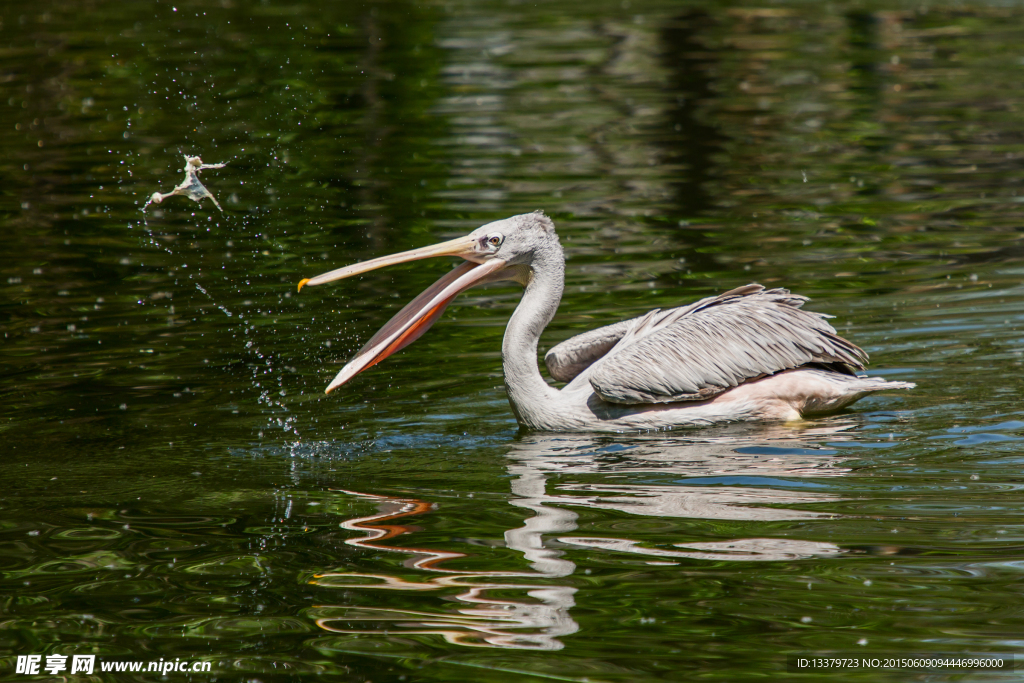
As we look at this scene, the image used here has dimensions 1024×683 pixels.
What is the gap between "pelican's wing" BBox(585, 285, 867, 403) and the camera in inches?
222

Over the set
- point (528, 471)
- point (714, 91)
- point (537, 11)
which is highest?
point (537, 11)

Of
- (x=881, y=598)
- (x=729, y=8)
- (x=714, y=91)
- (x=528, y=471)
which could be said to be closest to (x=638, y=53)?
(x=714, y=91)

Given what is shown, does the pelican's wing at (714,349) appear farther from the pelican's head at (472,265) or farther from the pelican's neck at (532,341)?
the pelican's head at (472,265)

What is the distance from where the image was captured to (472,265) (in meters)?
5.95

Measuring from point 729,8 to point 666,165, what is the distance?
33.8 ft

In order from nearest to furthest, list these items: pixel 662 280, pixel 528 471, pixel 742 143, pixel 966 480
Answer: pixel 966 480
pixel 528 471
pixel 662 280
pixel 742 143

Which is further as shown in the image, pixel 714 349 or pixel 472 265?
pixel 472 265

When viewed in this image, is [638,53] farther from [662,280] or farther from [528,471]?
[528,471]

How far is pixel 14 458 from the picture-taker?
5617 millimetres

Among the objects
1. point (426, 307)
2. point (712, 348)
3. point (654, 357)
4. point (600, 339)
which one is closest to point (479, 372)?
point (600, 339)

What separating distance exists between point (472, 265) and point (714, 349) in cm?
123

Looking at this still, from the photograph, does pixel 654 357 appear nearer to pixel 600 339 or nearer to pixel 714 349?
pixel 714 349

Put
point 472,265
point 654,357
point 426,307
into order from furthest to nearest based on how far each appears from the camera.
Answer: point 472,265
point 426,307
point 654,357

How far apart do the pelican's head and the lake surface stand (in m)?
0.46
